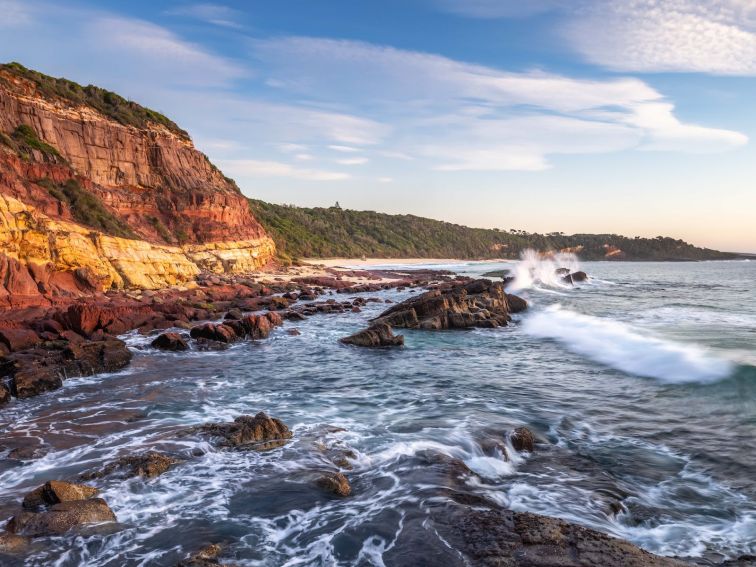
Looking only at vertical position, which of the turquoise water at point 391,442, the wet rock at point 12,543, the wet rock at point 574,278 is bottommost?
the turquoise water at point 391,442

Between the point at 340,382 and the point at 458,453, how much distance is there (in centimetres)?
573

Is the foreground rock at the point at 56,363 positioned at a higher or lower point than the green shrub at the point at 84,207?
lower

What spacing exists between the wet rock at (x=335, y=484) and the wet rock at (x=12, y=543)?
3539mm

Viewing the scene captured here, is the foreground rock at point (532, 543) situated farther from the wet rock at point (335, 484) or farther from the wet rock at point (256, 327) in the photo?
the wet rock at point (256, 327)

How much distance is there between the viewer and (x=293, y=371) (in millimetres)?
14656

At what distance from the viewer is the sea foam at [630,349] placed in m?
14.2

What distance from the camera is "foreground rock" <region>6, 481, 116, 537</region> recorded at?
5681mm

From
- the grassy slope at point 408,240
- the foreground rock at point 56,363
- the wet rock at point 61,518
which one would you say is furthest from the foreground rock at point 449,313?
the grassy slope at point 408,240

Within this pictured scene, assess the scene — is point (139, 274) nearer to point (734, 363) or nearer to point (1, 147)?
point (1, 147)

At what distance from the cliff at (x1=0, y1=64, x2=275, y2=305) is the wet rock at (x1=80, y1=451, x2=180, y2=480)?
1561 centimetres

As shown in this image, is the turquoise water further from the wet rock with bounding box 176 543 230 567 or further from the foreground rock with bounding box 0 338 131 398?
the foreground rock with bounding box 0 338 131 398

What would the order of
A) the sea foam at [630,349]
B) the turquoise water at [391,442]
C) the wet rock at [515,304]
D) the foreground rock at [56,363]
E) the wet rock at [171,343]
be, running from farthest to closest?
the wet rock at [515,304], the wet rock at [171,343], the sea foam at [630,349], the foreground rock at [56,363], the turquoise water at [391,442]

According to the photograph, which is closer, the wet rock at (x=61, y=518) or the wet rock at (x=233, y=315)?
the wet rock at (x=61, y=518)

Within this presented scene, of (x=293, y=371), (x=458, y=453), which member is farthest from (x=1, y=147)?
(x=458, y=453)
